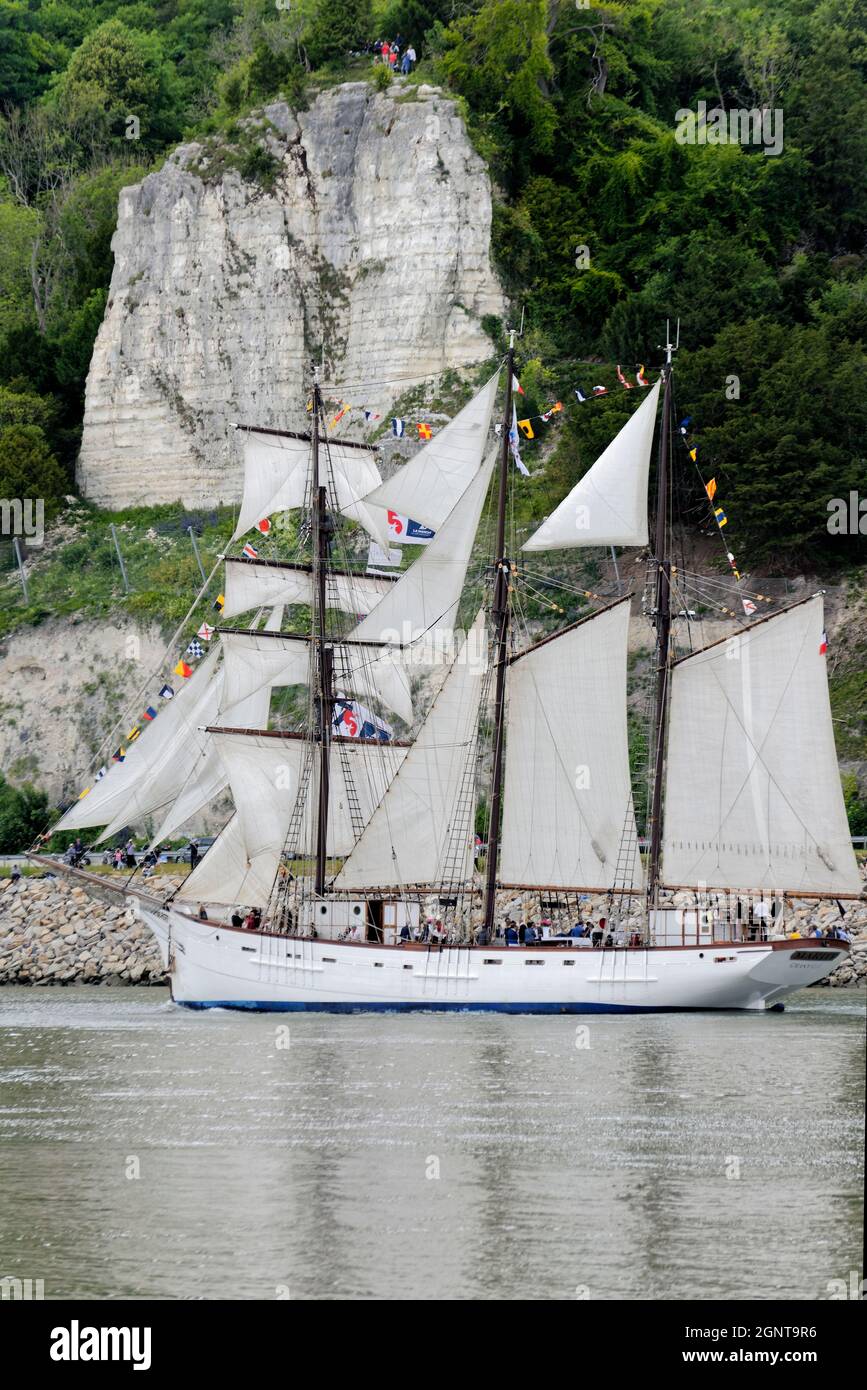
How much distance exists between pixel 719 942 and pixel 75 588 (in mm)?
Result: 44465

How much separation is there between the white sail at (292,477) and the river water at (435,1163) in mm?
20401

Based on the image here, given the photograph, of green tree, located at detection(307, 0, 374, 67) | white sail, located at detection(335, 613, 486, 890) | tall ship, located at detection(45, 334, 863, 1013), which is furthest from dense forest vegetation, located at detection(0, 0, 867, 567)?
white sail, located at detection(335, 613, 486, 890)

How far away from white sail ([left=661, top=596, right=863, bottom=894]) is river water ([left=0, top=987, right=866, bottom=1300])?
7.66m

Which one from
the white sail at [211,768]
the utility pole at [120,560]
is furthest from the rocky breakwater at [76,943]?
the utility pole at [120,560]

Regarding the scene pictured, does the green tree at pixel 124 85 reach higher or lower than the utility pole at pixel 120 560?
higher

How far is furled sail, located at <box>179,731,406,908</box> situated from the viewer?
195ft

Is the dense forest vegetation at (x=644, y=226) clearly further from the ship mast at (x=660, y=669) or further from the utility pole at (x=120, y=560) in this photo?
the ship mast at (x=660, y=669)

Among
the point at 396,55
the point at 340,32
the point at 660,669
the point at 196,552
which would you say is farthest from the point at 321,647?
the point at 340,32

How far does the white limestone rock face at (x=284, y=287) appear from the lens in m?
93.2

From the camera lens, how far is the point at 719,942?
184 ft

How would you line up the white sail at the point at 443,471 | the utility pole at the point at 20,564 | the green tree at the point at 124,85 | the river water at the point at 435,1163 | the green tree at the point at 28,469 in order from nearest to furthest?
the river water at the point at 435,1163, the white sail at the point at 443,471, the utility pole at the point at 20,564, the green tree at the point at 28,469, the green tree at the point at 124,85

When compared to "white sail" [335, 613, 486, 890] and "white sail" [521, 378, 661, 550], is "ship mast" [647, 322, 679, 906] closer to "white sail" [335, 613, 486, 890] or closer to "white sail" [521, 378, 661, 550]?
"white sail" [521, 378, 661, 550]

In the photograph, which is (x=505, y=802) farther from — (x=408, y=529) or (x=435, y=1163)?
(x=435, y=1163)
